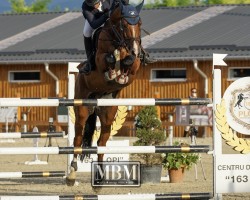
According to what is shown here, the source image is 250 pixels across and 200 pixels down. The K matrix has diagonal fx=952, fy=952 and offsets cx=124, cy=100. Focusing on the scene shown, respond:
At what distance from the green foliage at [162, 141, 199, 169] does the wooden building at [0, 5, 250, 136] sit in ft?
46.9

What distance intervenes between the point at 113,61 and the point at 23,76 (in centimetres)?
2296

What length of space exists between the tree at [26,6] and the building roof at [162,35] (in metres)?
24.1

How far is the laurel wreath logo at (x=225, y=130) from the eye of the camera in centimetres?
1022

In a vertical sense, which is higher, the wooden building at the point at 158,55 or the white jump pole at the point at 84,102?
the wooden building at the point at 158,55

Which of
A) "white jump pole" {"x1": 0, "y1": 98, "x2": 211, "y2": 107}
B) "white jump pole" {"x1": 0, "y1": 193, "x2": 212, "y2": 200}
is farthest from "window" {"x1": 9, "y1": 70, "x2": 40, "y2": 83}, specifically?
"white jump pole" {"x1": 0, "y1": 193, "x2": 212, "y2": 200}

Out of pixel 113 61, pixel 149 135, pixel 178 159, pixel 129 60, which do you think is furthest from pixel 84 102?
pixel 178 159

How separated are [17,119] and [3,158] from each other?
10.0m

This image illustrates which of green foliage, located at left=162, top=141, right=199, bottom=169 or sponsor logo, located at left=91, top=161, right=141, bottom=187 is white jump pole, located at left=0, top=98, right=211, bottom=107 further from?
green foliage, located at left=162, top=141, right=199, bottom=169

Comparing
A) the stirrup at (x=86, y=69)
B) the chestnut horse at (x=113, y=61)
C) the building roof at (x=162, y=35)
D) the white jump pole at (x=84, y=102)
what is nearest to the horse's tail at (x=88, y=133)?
the chestnut horse at (x=113, y=61)

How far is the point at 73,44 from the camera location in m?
33.2

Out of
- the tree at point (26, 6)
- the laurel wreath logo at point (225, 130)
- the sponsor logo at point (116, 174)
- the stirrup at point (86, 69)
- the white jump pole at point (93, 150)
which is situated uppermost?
the tree at point (26, 6)

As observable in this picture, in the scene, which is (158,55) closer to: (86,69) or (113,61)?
(86,69)

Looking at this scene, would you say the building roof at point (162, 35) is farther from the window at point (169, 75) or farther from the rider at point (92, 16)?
the rider at point (92, 16)

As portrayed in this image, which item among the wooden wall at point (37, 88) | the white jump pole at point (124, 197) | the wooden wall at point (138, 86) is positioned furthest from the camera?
the wooden wall at point (37, 88)
